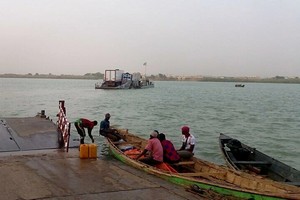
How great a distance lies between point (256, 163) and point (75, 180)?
6.69 metres

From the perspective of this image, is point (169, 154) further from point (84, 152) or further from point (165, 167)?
point (84, 152)

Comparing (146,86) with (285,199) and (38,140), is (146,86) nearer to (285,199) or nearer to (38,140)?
(38,140)

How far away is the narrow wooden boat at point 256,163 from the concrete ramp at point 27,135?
22.9ft

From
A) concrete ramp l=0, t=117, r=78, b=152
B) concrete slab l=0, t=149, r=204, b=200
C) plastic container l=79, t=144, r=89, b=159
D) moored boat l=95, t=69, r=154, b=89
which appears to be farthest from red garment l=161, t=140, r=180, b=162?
moored boat l=95, t=69, r=154, b=89

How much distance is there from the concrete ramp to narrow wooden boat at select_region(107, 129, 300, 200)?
11.5 feet

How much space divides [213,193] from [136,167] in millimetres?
→ 3329

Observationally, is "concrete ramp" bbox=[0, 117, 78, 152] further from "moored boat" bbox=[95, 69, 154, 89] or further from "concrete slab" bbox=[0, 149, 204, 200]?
"moored boat" bbox=[95, 69, 154, 89]

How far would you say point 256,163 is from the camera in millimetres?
12633

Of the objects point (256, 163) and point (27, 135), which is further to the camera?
point (27, 135)

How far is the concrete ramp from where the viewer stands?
46.2ft

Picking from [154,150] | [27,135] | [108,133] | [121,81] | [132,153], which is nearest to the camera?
[154,150]

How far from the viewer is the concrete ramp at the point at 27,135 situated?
1409 cm

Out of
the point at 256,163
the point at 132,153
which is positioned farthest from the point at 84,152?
the point at 256,163

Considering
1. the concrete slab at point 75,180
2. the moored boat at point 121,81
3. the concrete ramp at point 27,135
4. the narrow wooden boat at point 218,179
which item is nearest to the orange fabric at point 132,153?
the narrow wooden boat at point 218,179
